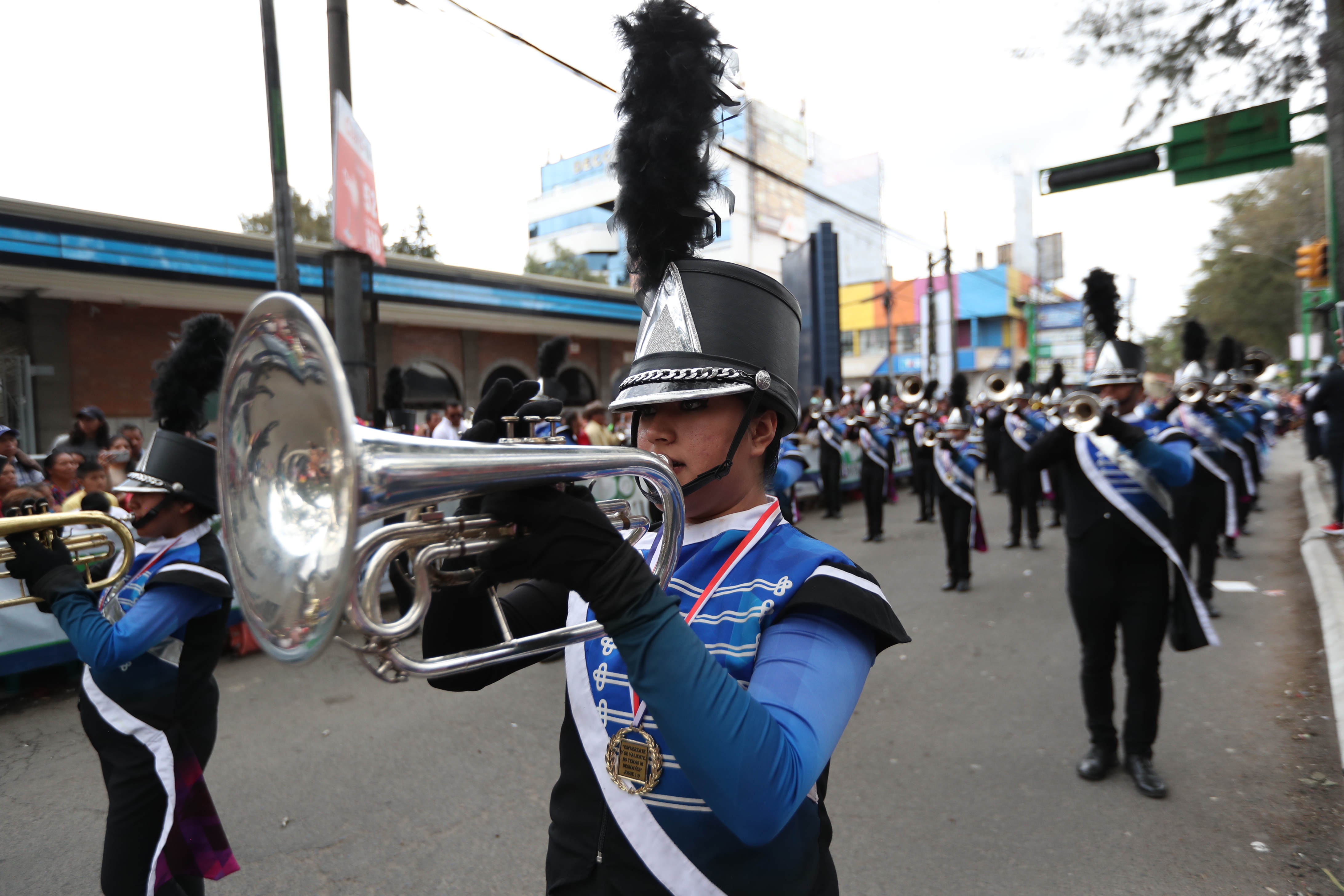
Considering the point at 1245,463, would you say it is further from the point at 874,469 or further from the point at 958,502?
the point at 958,502

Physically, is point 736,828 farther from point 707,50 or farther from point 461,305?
point 461,305

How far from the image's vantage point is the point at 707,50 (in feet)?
5.34

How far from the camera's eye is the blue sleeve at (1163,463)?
3.74 meters

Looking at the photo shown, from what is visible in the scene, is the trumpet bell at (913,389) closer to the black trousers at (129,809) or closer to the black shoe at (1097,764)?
the black shoe at (1097,764)

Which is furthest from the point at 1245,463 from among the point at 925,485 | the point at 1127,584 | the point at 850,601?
the point at 850,601

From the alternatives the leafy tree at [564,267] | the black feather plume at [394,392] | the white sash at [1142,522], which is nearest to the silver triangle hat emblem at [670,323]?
the white sash at [1142,522]

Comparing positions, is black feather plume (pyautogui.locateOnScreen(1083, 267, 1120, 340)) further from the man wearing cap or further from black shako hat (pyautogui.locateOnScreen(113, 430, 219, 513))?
the man wearing cap

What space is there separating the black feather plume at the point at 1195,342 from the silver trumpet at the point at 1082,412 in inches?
290

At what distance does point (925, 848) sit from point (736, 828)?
2659mm

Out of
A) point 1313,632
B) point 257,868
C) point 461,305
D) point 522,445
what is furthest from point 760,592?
point 461,305

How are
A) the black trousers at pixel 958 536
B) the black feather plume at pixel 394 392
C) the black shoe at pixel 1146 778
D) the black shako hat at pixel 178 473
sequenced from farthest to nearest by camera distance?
the black feather plume at pixel 394 392, the black trousers at pixel 958 536, the black shoe at pixel 1146 778, the black shako hat at pixel 178 473

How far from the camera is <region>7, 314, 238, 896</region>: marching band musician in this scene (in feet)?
7.82

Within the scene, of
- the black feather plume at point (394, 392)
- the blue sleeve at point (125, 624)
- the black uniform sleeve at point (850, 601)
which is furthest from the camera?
the black feather plume at point (394, 392)

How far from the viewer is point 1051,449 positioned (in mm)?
4148
